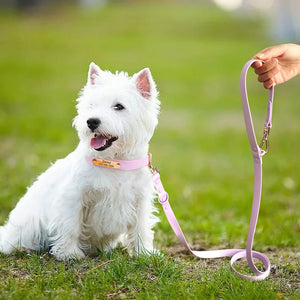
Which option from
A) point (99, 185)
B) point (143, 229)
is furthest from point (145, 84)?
point (143, 229)

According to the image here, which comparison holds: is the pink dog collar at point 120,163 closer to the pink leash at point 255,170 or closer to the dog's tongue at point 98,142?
the pink leash at point 255,170

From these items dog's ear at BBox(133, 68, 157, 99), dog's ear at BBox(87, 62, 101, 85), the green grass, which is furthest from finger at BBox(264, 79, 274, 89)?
the green grass

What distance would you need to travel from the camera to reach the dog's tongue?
370 centimetres

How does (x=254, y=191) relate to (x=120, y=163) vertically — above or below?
below

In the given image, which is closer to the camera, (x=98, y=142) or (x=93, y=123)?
(x=93, y=123)

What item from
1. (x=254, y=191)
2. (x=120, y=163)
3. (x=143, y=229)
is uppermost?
(x=120, y=163)

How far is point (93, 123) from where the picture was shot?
362cm

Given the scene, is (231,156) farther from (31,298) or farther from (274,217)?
(31,298)

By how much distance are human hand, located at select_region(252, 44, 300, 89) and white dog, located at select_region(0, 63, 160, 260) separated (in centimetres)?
94

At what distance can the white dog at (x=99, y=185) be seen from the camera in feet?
12.4

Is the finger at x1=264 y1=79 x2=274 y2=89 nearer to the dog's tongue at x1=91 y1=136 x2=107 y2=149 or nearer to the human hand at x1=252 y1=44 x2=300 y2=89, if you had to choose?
the human hand at x1=252 y1=44 x2=300 y2=89

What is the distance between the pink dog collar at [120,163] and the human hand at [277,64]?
1205 mm

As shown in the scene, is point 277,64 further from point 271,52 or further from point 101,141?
point 101,141

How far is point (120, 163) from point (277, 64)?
5.03 feet
